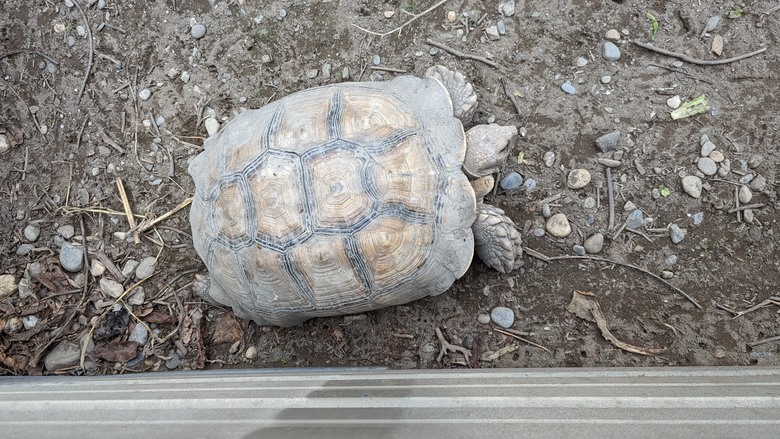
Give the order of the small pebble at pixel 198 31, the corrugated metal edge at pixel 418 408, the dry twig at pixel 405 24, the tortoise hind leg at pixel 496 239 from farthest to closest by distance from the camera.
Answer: the small pebble at pixel 198 31
the dry twig at pixel 405 24
the tortoise hind leg at pixel 496 239
the corrugated metal edge at pixel 418 408

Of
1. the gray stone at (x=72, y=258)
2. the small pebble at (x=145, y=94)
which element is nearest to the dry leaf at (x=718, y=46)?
the small pebble at (x=145, y=94)

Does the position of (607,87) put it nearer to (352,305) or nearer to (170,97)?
(352,305)

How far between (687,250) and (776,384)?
1.00 meters

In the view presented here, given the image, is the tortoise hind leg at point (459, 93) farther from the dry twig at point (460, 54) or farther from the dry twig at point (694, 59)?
the dry twig at point (694, 59)

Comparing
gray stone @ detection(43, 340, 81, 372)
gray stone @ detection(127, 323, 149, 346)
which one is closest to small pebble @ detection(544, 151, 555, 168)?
gray stone @ detection(127, 323, 149, 346)

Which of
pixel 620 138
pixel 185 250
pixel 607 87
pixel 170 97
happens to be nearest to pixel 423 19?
pixel 607 87

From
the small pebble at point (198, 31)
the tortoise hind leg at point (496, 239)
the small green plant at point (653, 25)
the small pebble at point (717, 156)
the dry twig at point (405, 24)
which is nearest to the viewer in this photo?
the tortoise hind leg at point (496, 239)

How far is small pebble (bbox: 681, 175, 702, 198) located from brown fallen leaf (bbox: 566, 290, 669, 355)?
2.65ft

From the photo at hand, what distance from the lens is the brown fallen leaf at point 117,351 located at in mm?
2936

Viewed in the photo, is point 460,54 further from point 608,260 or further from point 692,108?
point 608,260

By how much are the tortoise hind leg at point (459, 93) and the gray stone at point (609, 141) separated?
2.59ft

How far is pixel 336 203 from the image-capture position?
210 centimetres

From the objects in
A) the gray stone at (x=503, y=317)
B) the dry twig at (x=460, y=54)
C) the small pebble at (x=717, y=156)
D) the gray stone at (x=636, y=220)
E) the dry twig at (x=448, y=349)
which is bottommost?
the dry twig at (x=448, y=349)

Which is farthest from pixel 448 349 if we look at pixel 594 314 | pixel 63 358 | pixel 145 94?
pixel 145 94
